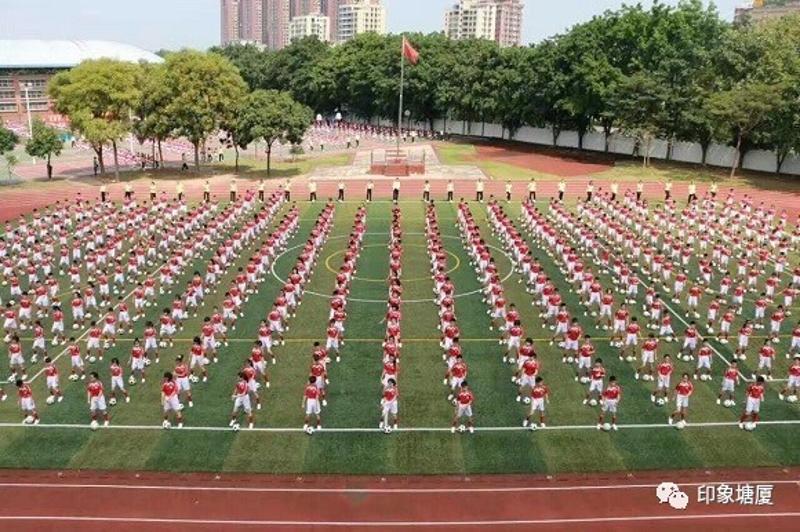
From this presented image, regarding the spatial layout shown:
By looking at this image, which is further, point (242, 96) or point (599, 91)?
point (599, 91)

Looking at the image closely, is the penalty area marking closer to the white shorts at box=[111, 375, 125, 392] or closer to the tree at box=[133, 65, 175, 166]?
the white shorts at box=[111, 375, 125, 392]

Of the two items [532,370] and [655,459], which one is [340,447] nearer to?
[532,370]

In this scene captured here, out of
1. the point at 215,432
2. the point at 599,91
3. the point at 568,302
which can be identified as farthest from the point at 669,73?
the point at 215,432

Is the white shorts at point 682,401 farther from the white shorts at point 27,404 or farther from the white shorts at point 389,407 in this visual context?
the white shorts at point 27,404

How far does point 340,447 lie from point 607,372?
7.98 meters

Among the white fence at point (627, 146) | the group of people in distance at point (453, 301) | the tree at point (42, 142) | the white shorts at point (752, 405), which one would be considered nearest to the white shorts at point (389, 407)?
the group of people in distance at point (453, 301)

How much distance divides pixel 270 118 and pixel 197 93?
520 cm

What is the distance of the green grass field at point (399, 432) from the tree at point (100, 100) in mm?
28813

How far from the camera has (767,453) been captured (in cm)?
1534

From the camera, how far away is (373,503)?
13742 millimetres

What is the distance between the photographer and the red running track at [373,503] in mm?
13211

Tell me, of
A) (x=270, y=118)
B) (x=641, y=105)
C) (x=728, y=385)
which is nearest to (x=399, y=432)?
(x=728, y=385)

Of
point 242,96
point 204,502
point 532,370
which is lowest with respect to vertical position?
point 204,502

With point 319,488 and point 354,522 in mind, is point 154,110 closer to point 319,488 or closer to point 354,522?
point 319,488
